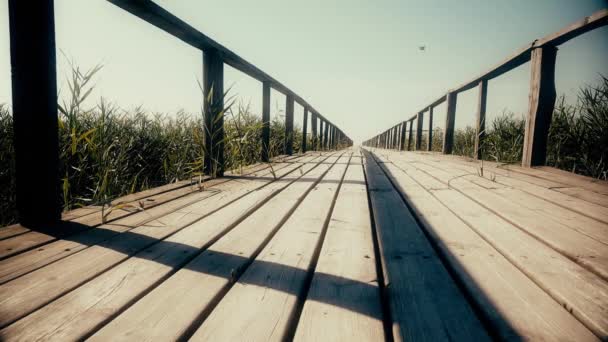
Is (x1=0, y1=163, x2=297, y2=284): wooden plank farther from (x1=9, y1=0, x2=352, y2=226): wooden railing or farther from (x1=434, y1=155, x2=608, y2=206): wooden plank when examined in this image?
(x1=434, y1=155, x2=608, y2=206): wooden plank

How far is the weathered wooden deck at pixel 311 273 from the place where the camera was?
22.7 inches

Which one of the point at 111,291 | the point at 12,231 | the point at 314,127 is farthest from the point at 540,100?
the point at 314,127

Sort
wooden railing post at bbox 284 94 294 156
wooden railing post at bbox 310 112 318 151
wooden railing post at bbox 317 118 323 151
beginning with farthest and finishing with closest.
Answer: wooden railing post at bbox 317 118 323 151 → wooden railing post at bbox 310 112 318 151 → wooden railing post at bbox 284 94 294 156

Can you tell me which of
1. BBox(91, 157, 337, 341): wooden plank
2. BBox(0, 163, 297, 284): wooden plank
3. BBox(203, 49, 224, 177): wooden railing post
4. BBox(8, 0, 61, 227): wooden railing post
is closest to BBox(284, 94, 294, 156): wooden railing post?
BBox(203, 49, 224, 177): wooden railing post

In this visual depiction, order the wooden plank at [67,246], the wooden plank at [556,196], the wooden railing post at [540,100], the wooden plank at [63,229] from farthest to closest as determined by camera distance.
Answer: the wooden railing post at [540,100] → the wooden plank at [556,196] → the wooden plank at [63,229] → the wooden plank at [67,246]

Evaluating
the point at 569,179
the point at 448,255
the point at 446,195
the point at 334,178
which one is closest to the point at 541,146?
the point at 569,179

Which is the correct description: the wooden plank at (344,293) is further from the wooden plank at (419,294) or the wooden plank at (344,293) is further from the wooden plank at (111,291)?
the wooden plank at (111,291)

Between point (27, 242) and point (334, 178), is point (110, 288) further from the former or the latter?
point (334, 178)

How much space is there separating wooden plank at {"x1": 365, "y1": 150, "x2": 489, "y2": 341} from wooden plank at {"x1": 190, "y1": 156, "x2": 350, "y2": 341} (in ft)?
0.65

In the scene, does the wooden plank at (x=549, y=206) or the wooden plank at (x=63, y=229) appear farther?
the wooden plank at (x=549, y=206)

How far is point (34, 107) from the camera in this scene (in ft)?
3.43

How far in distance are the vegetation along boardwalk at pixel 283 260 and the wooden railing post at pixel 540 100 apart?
886mm

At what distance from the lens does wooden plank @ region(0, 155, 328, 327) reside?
2.11ft

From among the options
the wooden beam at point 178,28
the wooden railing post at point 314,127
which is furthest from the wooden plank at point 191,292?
the wooden railing post at point 314,127
